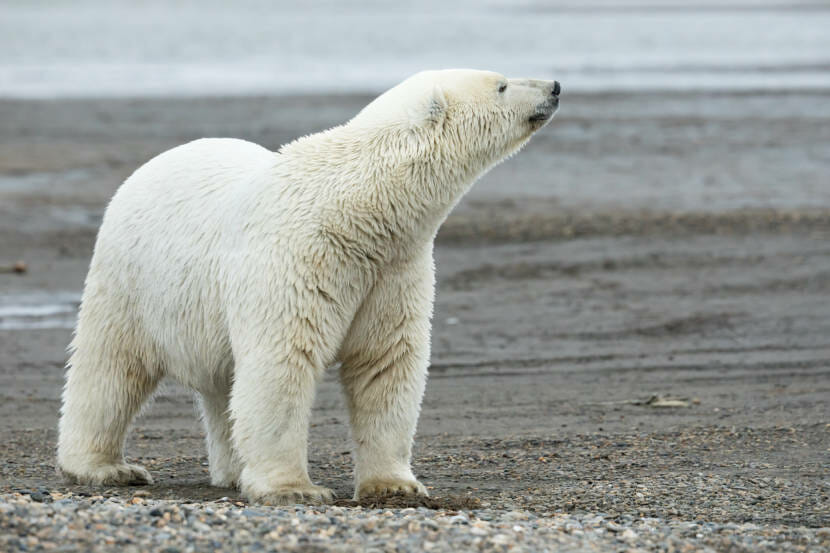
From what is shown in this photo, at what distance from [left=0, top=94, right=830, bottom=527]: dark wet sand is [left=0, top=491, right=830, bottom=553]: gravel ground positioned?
0.57 metres

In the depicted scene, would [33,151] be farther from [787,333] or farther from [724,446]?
[724,446]

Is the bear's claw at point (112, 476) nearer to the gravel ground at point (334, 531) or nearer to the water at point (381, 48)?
the gravel ground at point (334, 531)

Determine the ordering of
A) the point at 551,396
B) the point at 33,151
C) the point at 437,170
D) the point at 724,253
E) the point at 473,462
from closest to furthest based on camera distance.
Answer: the point at 437,170 → the point at 473,462 → the point at 551,396 → the point at 724,253 → the point at 33,151

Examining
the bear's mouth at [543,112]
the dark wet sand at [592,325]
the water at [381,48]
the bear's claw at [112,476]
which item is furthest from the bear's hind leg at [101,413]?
the water at [381,48]

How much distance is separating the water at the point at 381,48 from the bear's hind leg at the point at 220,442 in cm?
2001

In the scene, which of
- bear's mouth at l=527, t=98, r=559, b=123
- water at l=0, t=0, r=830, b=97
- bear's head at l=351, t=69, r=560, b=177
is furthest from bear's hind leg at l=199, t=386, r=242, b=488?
water at l=0, t=0, r=830, b=97

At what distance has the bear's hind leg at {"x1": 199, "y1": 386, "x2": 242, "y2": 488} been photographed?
21.3 ft

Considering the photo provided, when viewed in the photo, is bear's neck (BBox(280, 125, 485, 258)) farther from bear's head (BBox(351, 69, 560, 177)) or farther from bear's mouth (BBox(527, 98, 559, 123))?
bear's mouth (BBox(527, 98, 559, 123))

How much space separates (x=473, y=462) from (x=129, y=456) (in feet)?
6.44

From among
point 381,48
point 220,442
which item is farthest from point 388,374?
point 381,48

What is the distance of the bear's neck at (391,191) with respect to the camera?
18.6 feet

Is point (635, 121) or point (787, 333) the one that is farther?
point (635, 121)

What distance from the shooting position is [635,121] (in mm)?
21359

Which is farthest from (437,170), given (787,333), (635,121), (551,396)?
(635,121)
